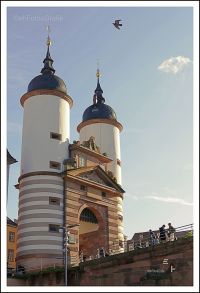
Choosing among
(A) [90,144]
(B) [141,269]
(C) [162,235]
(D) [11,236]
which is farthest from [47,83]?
(B) [141,269]

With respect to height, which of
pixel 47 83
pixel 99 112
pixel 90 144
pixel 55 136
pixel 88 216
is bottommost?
pixel 88 216

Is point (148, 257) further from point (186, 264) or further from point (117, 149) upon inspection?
point (117, 149)

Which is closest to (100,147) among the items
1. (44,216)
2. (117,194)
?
(117,194)

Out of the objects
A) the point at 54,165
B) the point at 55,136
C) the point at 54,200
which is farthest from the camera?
the point at 55,136

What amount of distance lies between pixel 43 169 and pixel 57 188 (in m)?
2.53

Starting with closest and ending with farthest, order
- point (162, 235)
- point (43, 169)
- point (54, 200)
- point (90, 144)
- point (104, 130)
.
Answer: point (162, 235) < point (54, 200) < point (43, 169) < point (90, 144) < point (104, 130)

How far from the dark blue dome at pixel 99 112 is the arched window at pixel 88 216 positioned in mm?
15991

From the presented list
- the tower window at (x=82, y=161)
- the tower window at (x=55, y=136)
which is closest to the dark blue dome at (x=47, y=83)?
the tower window at (x=55, y=136)

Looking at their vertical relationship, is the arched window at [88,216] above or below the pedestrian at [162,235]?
above

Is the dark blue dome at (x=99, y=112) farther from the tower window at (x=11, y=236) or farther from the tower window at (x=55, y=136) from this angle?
the tower window at (x=11, y=236)

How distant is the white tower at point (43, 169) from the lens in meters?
44.2

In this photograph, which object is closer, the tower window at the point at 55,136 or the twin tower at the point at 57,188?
the twin tower at the point at 57,188

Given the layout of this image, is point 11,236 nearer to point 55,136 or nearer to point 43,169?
point 43,169

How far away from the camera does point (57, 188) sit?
47.1 m
